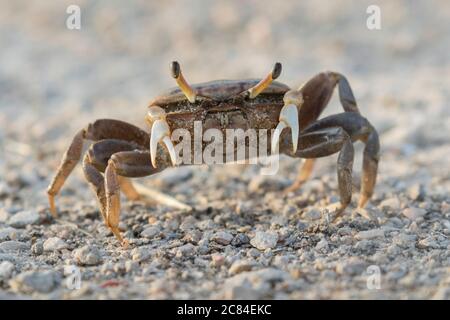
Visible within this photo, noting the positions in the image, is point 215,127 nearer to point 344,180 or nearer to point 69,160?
point 344,180

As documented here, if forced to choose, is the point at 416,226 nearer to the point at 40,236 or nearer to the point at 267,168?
the point at 267,168

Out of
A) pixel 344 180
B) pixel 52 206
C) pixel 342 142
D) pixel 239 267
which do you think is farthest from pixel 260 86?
pixel 52 206

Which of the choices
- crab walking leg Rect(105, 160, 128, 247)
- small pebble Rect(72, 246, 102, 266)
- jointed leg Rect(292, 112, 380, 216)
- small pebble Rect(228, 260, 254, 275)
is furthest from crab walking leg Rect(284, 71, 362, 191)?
small pebble Rect(72, 246, 102, 266)

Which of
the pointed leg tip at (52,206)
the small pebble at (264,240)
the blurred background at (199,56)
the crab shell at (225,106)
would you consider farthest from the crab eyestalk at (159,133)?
the blurred background at (199,56)

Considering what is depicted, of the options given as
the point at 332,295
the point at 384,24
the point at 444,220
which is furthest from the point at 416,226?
the point at 384,24

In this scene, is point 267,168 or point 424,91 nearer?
point 267,168

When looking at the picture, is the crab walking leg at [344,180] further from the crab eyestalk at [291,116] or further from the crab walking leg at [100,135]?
the crab walking leg at [100,135]
